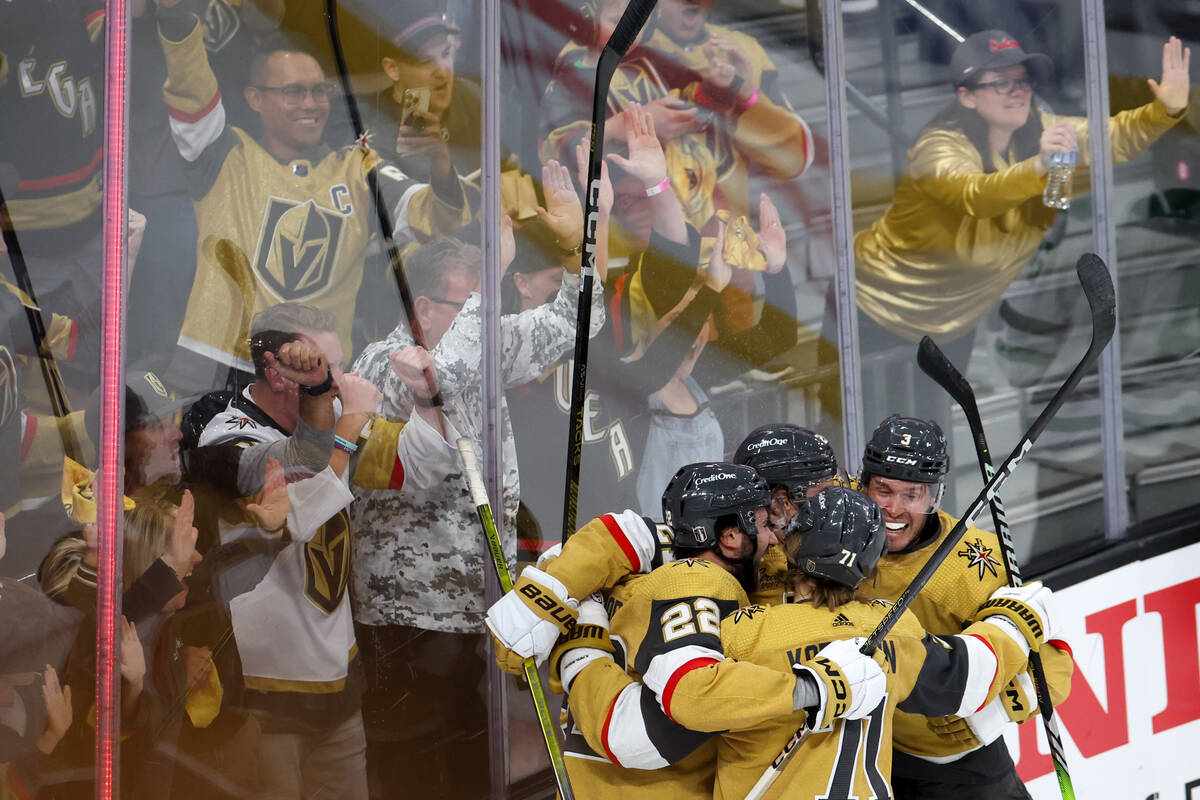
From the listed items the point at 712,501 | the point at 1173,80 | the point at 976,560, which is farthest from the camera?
the point at 1173,80

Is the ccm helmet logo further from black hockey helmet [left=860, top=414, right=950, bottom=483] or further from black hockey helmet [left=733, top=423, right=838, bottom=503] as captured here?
→ black hockey helmet [left=860, top=414, right=950, bottom=483]

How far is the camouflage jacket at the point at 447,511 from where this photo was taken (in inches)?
103

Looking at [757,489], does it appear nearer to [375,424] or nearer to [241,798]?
[375,424]

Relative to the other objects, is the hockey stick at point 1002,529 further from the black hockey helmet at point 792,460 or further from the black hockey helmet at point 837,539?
the black hockey helmet at point 837,539

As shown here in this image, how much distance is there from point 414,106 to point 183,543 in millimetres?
Answer: 1000

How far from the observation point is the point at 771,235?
3.31 m

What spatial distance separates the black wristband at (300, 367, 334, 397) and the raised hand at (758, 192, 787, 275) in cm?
126

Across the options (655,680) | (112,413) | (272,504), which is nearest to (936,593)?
(655,680)

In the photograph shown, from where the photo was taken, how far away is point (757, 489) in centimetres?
211

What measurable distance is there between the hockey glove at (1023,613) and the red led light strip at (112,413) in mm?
1493

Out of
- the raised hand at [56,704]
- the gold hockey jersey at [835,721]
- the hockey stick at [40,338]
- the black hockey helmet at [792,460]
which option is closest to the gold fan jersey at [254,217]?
the hockey stick at [40,338]

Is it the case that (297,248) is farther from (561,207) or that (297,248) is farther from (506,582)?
(506,582)

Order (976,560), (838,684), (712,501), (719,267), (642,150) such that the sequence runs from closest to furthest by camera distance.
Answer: (838,684), (712,501), (976,560), (642,150), (719,267)

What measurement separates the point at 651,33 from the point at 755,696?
1.83m
